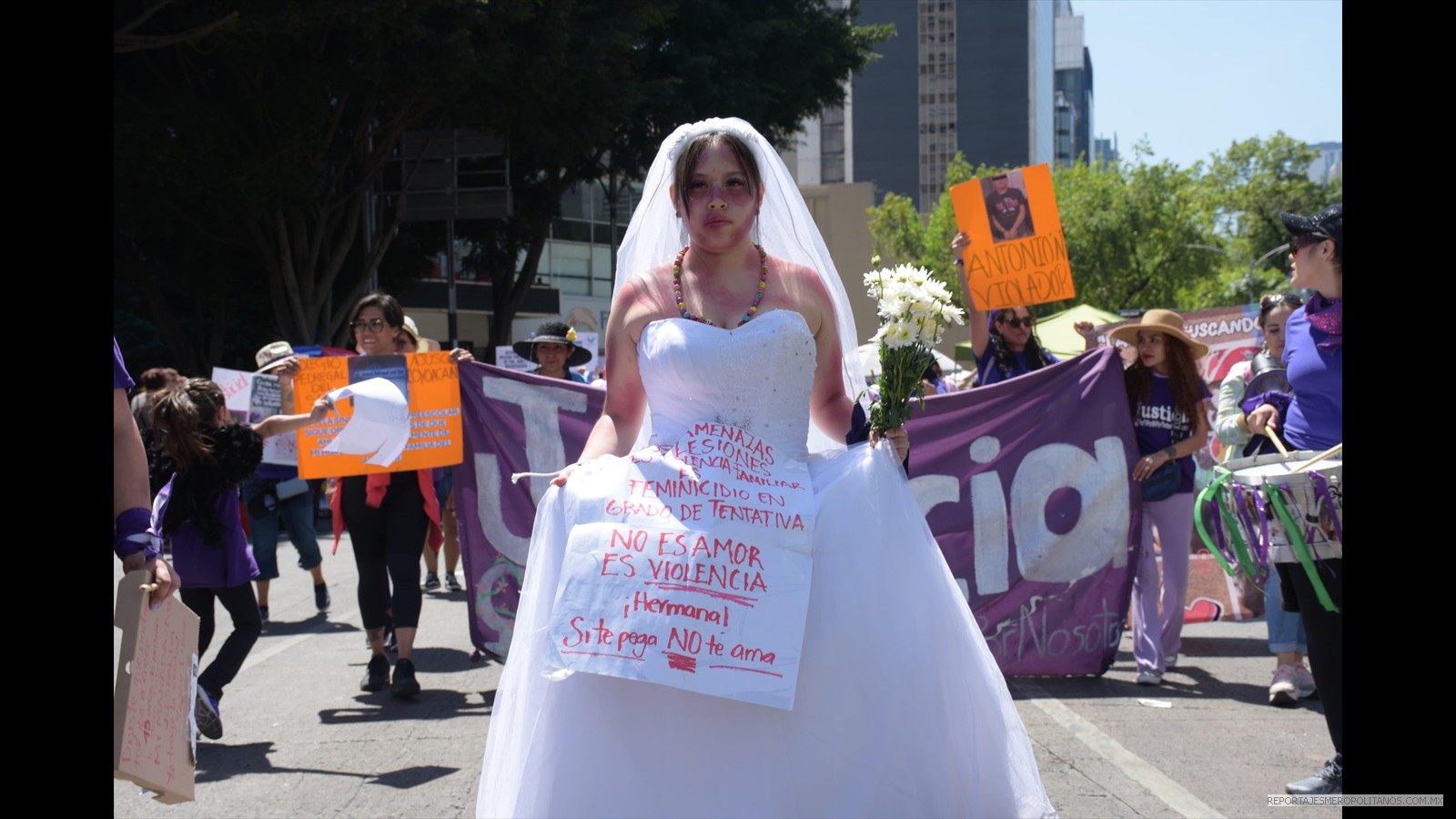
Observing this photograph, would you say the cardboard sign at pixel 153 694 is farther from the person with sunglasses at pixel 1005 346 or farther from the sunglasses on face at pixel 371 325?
the person with sunglasses at pixel 1005 346

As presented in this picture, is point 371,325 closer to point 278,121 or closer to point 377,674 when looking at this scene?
point 377,674

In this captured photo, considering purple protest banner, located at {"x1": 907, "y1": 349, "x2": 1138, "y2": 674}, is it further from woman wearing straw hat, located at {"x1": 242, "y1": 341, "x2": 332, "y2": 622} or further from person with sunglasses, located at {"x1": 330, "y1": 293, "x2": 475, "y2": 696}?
woman wearing straw hat, located at {"x1": 242, "y1": 341, "x2": 332, "y2": 622}

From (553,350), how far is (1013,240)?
3.05 metres

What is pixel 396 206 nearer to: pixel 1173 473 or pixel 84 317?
pixel 1173 473

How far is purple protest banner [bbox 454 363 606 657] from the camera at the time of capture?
7594 millimetres

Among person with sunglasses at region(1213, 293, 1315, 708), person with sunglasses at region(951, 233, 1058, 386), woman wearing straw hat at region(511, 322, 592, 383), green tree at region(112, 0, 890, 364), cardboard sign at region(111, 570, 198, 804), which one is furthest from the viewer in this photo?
green tree at region(112, 0, 890, 364)

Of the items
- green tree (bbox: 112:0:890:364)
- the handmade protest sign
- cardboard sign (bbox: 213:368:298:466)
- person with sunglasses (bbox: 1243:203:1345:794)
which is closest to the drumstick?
person with sunglasses (bbox: 1243:203:1345:794)

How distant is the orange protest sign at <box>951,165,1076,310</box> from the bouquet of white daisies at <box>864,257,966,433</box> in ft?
14.5

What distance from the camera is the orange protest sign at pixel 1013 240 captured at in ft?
29.5

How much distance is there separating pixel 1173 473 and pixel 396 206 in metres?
22.1

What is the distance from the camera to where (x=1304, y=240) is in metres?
4.61

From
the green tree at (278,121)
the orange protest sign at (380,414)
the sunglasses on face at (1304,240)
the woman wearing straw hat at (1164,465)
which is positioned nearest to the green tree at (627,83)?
the green tree at (278,121)

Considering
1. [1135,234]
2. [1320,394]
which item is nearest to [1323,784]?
[1320,394]

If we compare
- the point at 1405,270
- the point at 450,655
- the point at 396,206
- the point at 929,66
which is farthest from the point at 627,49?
the point at 929,66
